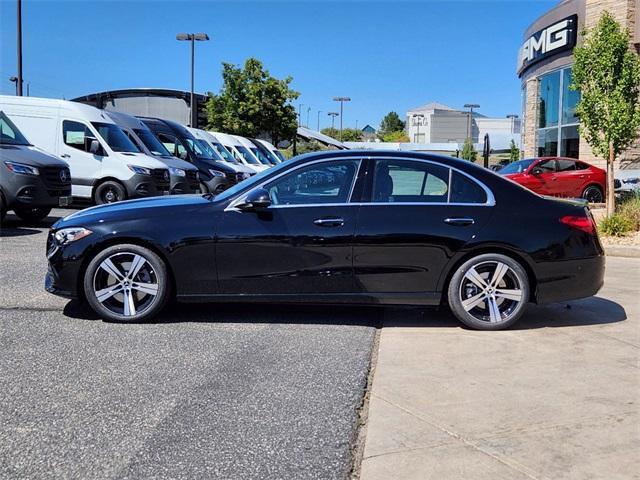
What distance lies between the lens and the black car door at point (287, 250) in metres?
5.34

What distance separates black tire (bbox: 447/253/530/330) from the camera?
541cm

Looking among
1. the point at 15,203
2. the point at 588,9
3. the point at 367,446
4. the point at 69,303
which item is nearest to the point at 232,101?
the point at 588,9

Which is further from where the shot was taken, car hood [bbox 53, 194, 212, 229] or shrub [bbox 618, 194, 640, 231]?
shrub [bbox 618, 194, 640, 231]

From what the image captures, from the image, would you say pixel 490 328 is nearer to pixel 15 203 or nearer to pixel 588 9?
pixel 15 203

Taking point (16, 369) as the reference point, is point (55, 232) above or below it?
above

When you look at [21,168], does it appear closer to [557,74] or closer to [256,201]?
[256,201]

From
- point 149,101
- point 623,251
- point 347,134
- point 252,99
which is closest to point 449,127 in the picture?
point 347,134

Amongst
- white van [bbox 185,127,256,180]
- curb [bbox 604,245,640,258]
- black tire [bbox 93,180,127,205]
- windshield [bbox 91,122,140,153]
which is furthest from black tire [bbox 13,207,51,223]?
curb [bbox 604,245,640,258]

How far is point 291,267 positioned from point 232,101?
3583 centimetres

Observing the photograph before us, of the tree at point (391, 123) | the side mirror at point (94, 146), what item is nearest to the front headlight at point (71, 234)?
the side mirror at point (94, 146)

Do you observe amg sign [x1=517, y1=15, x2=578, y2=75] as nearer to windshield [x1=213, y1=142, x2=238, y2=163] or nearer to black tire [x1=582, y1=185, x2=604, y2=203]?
black tire [x1=582, y1=185, x2=604, y2=203]

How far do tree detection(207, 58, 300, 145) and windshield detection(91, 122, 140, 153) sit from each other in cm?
2463

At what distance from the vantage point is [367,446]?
3297 mm

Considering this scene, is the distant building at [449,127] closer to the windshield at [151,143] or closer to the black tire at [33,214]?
the windshield at [151,143]
